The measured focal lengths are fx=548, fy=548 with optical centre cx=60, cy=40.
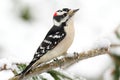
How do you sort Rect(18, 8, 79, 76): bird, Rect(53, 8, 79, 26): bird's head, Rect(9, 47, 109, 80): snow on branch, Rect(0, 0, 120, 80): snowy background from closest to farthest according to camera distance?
1. Rect(9, 47, 109, 80): snow on branch
2. Rect(18, 8, 79, 76): bird
3. Rect(53, 8, 79, 26): bird's head
4. Rect(0, 0, 120, 80): snowy background

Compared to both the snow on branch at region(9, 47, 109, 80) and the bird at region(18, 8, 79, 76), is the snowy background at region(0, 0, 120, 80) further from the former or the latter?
the snow on branch at region(9, 47, 109, 80)

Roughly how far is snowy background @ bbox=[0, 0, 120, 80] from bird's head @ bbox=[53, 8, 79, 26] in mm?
2106

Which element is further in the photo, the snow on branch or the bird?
the bird

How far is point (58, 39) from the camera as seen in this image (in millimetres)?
3900

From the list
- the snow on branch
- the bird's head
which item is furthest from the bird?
the snow on branch

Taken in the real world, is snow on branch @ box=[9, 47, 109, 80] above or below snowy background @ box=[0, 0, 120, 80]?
above

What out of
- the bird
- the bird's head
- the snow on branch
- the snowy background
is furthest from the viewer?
the snowy background

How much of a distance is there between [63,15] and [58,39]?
31cm

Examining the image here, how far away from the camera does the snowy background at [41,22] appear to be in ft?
22.6

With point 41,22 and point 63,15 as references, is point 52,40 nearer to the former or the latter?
point 63,15

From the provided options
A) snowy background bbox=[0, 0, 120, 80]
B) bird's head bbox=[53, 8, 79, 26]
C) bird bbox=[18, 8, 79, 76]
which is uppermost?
bird's head bbox=[53, 8, 79, 26]

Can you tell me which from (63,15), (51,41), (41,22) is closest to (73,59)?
(51,41)

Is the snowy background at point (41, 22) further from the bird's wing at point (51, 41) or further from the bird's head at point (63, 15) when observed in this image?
the bird's wing at point (51, 41)

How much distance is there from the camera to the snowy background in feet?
22.6
